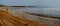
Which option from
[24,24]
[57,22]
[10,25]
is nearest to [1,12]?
[10,25]

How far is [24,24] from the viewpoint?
0.65 meters

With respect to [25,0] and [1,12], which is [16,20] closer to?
[1,12]

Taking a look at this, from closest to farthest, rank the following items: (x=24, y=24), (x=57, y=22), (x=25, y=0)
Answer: (x=57, y=22) < (x=24, y=24) < (x=25, y=0)

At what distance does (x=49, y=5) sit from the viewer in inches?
43.9

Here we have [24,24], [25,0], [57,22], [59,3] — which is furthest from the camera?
[25,0]

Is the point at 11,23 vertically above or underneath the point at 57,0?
underneath

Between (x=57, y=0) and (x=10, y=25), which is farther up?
(x=57, y=0)

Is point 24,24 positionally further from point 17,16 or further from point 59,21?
point 59,21

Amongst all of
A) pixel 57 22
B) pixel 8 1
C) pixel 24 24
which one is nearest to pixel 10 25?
pixel 24 24

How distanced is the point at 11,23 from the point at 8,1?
0.65m

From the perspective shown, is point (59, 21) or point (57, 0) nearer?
point (59, 21)

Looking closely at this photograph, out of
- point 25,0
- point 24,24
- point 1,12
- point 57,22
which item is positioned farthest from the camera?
point 25,0

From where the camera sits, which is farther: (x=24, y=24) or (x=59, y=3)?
(x=59, y=3)

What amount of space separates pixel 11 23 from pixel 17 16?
7cm
